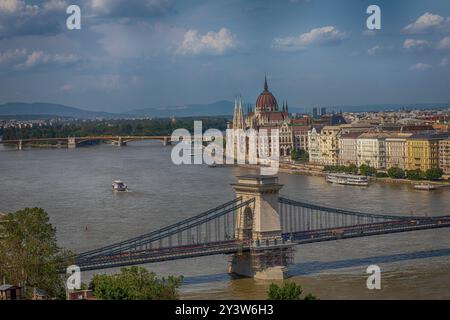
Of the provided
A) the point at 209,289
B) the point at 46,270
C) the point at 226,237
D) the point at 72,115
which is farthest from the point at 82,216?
the point at 72,115

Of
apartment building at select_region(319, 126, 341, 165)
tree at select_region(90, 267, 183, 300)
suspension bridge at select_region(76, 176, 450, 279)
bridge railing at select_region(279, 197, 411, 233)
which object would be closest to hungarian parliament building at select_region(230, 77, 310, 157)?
apartment building at select_region(319, 126, 341, 165)

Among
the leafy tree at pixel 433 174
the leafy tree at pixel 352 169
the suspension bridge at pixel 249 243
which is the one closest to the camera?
the suspension bridge at pixel 249 243

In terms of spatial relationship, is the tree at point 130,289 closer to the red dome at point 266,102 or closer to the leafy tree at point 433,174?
the leafy tree at point 433,174

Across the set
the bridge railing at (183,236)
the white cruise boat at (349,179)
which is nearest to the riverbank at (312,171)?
the white cruise boat at (349,179)

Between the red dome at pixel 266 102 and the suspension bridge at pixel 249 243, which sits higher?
the red dome at pixel 266 102

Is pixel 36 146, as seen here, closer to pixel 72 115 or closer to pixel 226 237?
pixel 226 237

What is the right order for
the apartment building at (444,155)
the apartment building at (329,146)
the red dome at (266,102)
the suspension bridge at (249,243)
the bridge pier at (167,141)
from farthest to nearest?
the bridge pier at (167,141) < the red dome at (266,102) < the apartment building at (329,146) < the apartment building at (444,155) < the suspension bridge at (249,243)

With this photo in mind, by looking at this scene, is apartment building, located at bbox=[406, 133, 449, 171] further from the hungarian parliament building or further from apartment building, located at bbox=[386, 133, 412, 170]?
the hungarian parliament building
